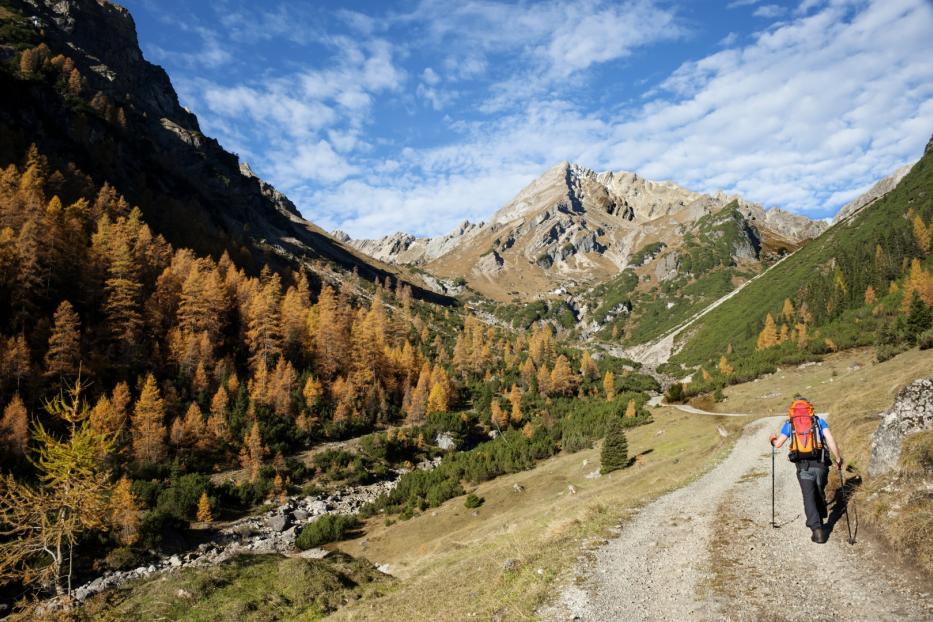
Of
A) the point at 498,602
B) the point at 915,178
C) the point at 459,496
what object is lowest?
the point at 459,496

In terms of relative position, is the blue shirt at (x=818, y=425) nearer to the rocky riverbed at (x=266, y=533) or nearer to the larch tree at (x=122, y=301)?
the rocky riverbed at (x=266, y=533)

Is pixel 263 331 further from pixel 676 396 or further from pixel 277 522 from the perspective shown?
pixel 676 396

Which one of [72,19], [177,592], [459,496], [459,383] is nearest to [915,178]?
[459,383]

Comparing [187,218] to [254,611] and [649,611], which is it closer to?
[254,611]

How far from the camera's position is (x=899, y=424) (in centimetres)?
1276

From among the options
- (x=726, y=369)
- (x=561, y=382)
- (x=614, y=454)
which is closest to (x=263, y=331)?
(x=614, y=454)

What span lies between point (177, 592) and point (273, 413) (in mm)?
55791

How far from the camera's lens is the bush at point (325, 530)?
49875 mm

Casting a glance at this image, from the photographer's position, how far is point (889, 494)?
1116cm

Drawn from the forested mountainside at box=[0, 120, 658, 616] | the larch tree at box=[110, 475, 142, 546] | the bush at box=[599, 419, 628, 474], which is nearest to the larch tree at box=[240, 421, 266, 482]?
the forested mountainside at box=[0, 120, 658, 616]

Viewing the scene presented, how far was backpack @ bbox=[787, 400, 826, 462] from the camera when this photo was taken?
10930 millimetres

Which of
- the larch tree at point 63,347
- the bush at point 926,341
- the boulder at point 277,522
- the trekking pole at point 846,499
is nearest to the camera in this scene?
the trekking pole at point 846,499

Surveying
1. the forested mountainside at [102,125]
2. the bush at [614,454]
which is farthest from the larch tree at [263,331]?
the bush at [614,454]

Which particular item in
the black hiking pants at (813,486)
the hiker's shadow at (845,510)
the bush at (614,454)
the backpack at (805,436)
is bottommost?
the bush at (614,454)
